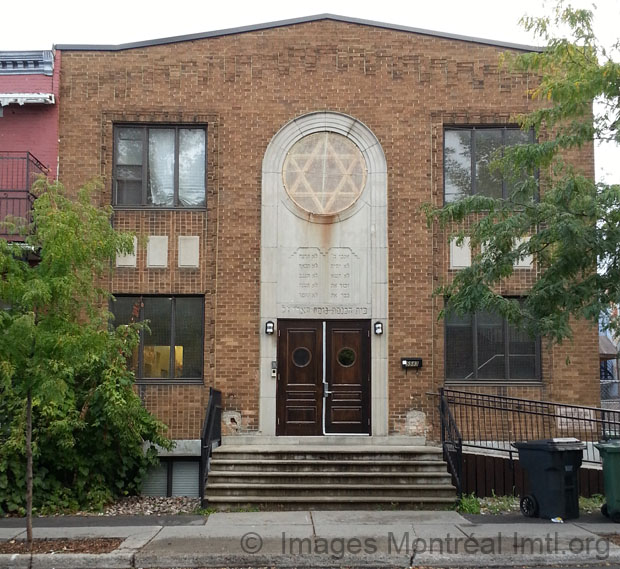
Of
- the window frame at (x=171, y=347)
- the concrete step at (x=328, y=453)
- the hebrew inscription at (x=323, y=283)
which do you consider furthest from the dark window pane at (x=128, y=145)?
the concrete step at (x=328, y=453)

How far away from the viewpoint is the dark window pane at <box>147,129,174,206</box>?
14.2m

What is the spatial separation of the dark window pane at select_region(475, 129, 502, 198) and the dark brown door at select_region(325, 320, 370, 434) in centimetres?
343

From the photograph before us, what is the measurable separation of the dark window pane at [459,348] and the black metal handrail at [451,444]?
105cm

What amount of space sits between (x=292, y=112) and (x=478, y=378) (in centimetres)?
605

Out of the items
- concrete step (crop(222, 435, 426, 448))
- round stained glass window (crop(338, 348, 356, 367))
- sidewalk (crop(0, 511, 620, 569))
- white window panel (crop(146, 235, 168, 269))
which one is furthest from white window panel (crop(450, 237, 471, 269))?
white window panel (crop(146, 235, 168, 269))

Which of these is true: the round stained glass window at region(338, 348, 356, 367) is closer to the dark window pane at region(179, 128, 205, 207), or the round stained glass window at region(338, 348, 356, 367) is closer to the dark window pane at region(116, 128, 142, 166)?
the dark window pane at region(179, 128, 205, 207)

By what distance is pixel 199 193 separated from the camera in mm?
14188

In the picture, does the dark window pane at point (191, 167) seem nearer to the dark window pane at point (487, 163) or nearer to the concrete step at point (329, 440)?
the concrete step at point (329, 440)

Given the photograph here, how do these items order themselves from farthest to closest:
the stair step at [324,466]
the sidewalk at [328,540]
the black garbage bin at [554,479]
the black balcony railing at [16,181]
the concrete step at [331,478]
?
1. the black balcony railing at [16,181]
2. the stair step at [324,466]
3. the concrete step at [331,478]
4. the black garbage bin at [554,479]
5. the sidewalk at [328,540]

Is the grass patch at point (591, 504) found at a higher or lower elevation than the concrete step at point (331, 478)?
lower

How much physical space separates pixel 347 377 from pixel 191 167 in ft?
16.2

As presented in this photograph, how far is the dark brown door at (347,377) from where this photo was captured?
44.4ft

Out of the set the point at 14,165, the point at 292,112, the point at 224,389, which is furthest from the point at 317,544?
the point at 14,165

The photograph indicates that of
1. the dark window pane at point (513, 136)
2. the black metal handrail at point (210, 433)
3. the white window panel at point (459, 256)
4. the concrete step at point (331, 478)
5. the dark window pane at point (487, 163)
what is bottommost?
the concrete step at point (331, 478)
